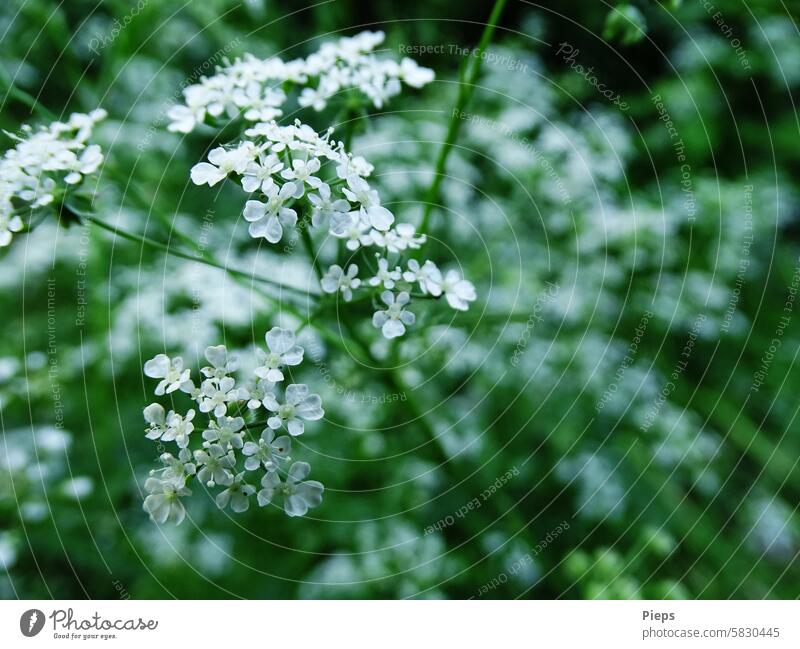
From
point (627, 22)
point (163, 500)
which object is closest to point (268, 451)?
point (163, 500)

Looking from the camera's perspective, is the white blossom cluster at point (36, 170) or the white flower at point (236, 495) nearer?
the white flower at point (236, 495)

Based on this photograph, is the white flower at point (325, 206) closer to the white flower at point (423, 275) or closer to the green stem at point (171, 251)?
the white flower at point (423, 275)

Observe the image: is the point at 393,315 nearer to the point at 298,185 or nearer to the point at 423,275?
the point at 423,275

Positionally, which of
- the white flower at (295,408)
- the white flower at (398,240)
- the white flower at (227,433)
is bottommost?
the white flower at (227,433)

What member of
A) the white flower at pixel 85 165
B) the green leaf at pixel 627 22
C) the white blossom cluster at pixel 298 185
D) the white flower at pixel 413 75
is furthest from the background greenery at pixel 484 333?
the white flower at pixel 85 165

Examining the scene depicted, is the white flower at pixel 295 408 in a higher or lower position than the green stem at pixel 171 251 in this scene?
lower

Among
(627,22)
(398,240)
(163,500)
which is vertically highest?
(627,22)
